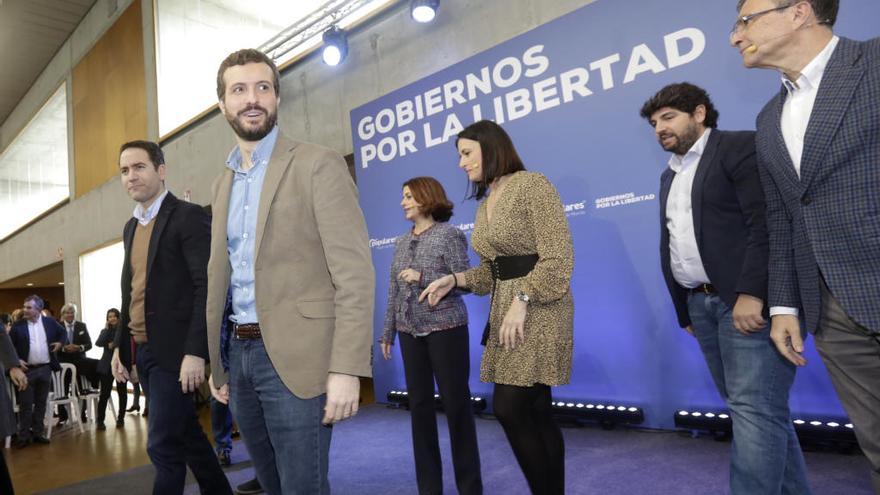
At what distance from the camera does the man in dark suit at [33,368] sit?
229 inches

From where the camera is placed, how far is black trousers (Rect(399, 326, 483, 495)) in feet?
7.84

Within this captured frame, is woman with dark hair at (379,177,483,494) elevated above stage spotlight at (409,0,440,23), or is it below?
below

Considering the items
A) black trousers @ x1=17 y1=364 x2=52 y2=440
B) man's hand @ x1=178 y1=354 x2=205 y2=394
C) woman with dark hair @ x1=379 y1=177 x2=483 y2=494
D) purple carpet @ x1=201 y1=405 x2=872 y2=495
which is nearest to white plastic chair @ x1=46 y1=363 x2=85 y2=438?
black trousers @ x1=17 y1=364 x2=52 y2=440

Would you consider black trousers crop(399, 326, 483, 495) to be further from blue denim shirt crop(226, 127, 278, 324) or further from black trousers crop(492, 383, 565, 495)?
blue denim shirt crop(226, 127, 278, 324)

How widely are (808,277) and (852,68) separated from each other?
490mm

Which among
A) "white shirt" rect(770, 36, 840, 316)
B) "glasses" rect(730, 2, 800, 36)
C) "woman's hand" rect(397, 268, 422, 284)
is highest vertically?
"glasses" rect(730, 2, 800, 36)

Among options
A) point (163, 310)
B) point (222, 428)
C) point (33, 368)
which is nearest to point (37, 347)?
point (33, 368)

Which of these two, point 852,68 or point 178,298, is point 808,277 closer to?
point 852,68

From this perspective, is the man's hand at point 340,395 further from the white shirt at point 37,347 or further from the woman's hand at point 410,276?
the white shirt at point 37,347

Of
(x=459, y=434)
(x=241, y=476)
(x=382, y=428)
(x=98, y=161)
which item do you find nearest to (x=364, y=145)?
(x=382, y=428)

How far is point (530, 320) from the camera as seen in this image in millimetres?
1809

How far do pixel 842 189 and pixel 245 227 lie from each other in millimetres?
1439

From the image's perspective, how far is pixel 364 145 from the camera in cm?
514

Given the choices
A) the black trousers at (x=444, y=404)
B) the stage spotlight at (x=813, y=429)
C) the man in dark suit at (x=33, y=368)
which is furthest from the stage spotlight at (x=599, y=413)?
the man in dark suit at (x=33, y=368)
